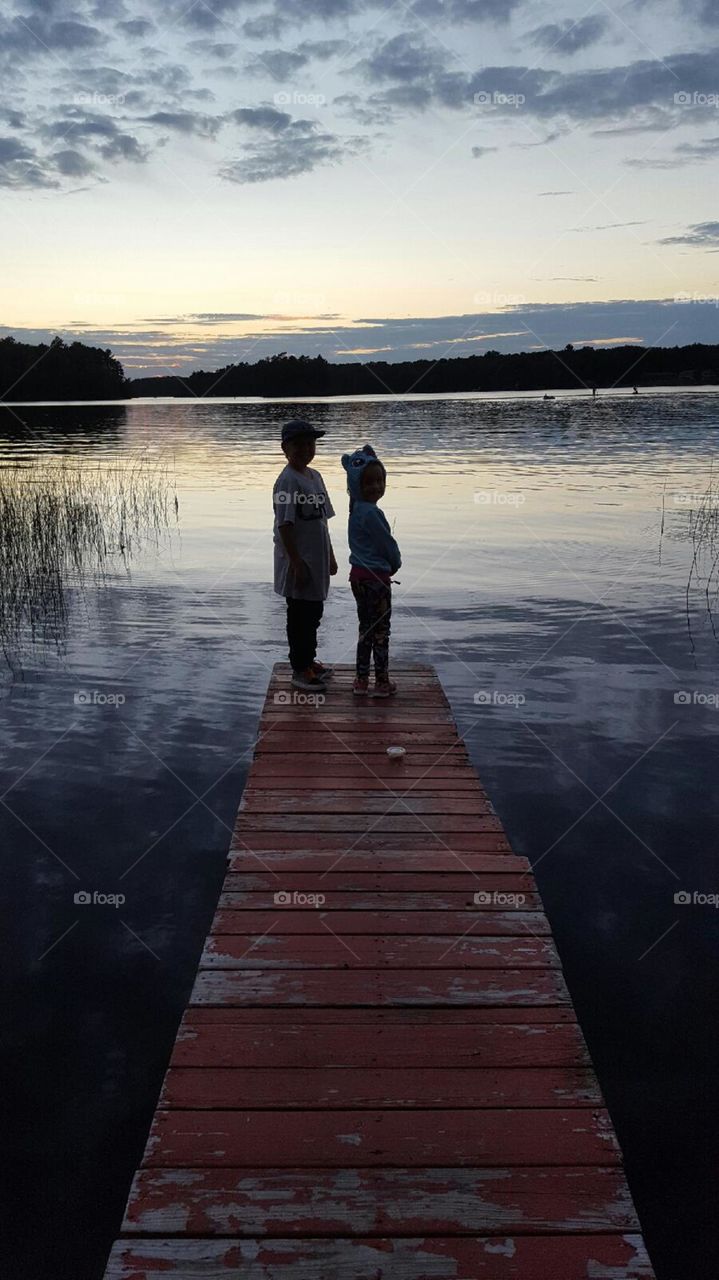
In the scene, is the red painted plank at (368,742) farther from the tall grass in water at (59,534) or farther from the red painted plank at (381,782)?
the tall grass in water at (59,534)

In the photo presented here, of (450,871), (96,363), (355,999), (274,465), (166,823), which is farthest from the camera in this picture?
(96,363)

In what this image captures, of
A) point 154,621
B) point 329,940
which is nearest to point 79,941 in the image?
point 329,940

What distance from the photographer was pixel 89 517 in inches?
926

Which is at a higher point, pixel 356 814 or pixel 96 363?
pixel 96 363

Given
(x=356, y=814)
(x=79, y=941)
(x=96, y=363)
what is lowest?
(x=79, y=941)

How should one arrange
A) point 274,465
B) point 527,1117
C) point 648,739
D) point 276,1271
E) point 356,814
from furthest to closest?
1. point 274,465
2. point 648,739
3. point 356,814
4. point 527,1117
5. point 276,1271

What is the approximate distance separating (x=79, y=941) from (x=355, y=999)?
2886 millimetres

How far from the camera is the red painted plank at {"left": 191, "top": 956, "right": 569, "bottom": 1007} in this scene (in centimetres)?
399

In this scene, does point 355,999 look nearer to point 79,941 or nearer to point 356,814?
point 356,814
